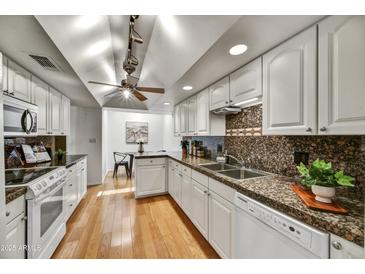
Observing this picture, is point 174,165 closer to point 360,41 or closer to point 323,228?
point 323,228

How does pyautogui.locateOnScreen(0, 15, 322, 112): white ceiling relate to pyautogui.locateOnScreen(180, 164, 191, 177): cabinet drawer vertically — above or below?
Answer: above

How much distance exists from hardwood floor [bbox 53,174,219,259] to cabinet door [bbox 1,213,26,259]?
1.77ft

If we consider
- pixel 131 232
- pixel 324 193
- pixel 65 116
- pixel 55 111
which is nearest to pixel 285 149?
pixel 324 193

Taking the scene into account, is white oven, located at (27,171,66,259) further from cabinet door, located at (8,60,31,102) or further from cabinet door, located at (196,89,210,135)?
cabinet door, located at (196,89,210,135)

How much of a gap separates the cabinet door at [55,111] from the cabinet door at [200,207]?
2467 millimetres

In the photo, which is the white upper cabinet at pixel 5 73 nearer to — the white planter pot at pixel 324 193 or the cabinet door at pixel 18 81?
the cabinet door at pixel 18 81

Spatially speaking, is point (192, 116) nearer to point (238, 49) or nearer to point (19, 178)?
point (238, 49)

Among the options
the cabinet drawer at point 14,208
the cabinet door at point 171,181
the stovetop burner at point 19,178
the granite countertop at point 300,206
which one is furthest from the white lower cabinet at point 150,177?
the granite countertop at point 300,206

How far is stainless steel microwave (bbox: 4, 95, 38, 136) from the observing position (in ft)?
4.06

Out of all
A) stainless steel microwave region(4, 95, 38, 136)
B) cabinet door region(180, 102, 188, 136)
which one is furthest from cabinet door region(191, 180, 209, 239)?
stainless steel microwave region(4, 95, 38, 136)

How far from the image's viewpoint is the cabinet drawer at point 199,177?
1.67 m
